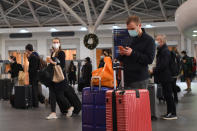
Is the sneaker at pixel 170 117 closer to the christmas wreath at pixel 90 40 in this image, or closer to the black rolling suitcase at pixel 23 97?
the black rolling suitcase at pixel 23 97

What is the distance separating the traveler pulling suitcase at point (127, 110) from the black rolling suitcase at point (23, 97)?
220 inches

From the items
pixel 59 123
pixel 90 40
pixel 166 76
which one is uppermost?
pixel 90 40

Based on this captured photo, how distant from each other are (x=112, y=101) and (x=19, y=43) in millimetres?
26876

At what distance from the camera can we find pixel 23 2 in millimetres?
25609

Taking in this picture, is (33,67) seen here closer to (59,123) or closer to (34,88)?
(34,88)

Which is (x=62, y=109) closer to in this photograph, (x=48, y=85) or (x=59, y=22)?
(x=48, y=85)

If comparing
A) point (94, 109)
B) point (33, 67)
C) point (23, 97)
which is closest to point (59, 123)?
point (94, 109)

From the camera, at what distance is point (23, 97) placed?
8.66 meters

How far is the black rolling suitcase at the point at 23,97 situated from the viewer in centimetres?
861

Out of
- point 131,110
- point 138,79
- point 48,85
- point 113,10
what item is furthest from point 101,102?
point 113,10

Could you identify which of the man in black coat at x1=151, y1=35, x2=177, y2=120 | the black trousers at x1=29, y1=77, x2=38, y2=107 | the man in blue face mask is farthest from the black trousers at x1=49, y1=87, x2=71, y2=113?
the man in blue face mask

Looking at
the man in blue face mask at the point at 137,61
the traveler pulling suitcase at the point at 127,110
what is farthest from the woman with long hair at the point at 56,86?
the traveler pulling suitcase at the point at 127,110

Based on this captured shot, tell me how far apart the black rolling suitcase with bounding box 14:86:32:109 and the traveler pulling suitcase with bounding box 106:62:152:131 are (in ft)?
18.3

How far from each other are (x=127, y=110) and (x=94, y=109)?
0.95 metres
